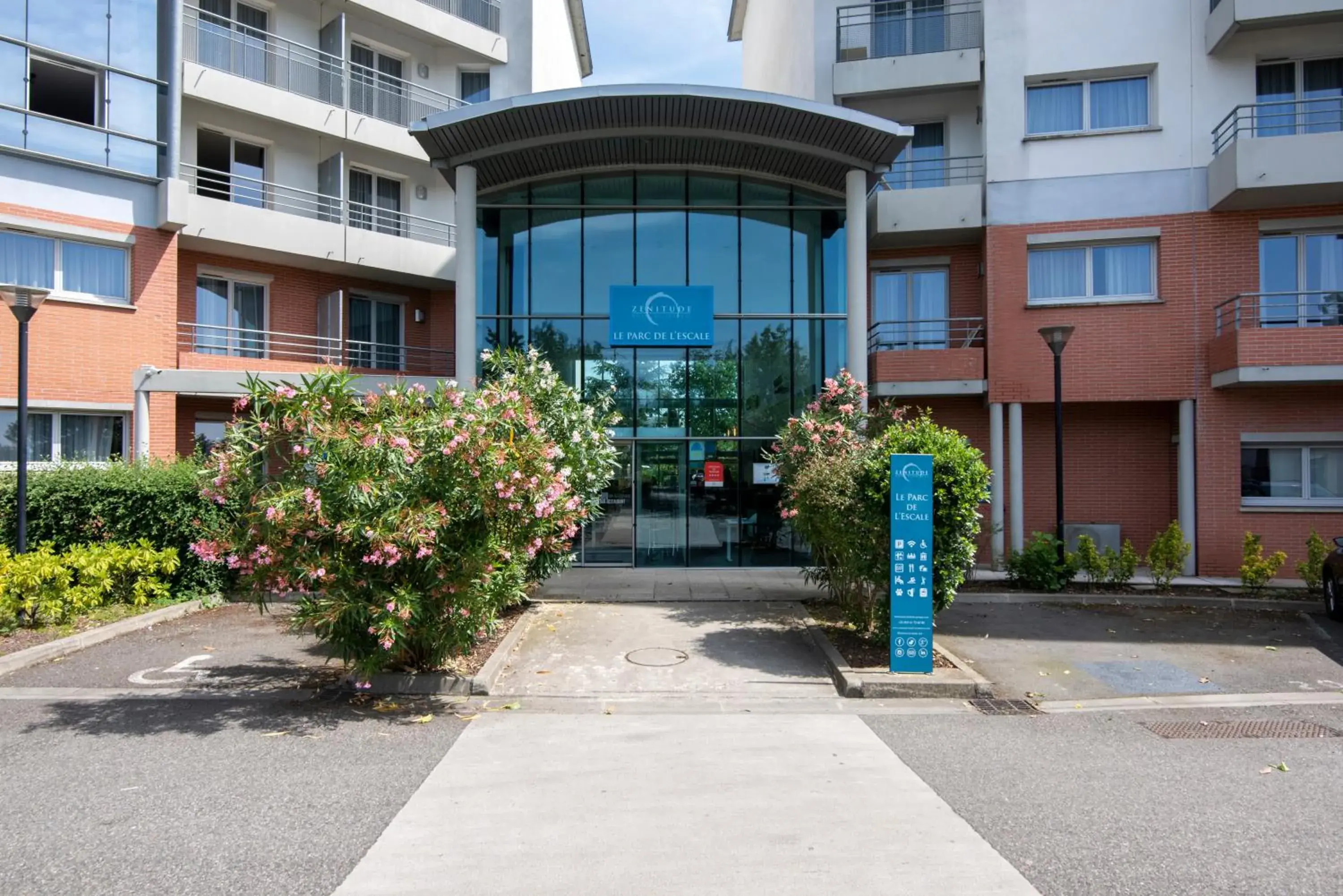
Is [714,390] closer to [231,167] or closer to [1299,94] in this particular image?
[231,167]

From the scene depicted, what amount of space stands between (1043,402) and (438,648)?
12.9 m

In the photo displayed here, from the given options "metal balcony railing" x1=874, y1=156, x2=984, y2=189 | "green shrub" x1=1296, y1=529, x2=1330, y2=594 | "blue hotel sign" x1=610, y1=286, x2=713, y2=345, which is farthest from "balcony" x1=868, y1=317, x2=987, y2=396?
"green shrub" x1=1296, y1=529, x2=1330, y2=594

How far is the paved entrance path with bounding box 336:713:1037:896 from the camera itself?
13.1 feet

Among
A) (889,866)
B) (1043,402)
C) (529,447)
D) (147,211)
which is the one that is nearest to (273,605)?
(529,447)

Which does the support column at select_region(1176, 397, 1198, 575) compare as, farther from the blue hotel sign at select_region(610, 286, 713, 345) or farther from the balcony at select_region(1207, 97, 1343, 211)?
the blue hotel sign at select_region(610, 286, 713, 345)

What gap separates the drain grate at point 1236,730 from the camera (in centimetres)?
654

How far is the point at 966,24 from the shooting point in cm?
1700

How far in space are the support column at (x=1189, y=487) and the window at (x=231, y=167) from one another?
18.8 meters

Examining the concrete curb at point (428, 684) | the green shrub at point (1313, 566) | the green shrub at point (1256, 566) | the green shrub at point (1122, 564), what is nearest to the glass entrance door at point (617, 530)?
the concrete curb at point (428, 684)

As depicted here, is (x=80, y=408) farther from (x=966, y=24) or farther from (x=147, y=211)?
(x=966, y=24)

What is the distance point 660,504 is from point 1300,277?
12.6m

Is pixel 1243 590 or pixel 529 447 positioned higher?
pixel 529 447

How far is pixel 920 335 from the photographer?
55.9ft

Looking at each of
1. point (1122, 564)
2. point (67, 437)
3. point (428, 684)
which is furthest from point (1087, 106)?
point (67, 437)
